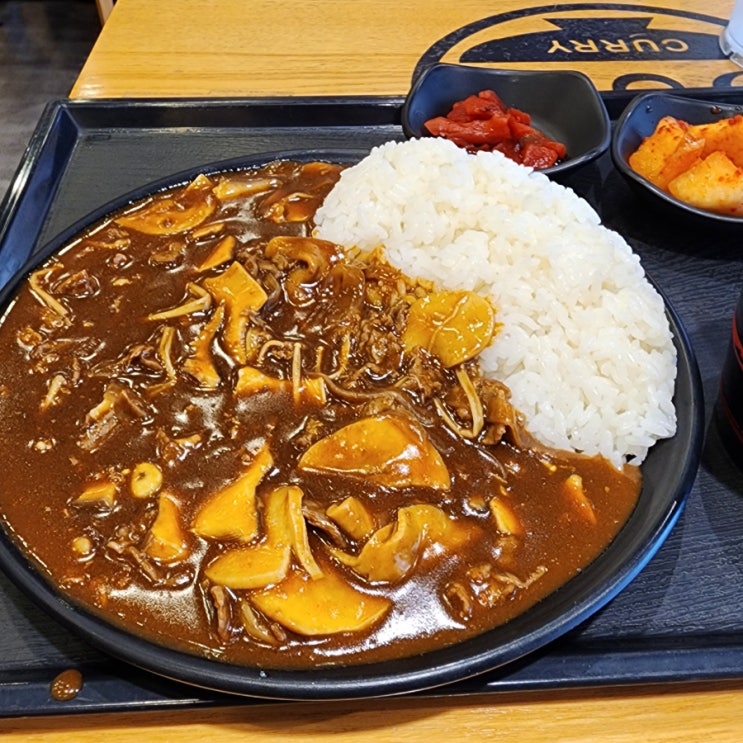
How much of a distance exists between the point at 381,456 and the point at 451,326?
472 mm

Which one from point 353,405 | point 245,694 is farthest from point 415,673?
point 353,405

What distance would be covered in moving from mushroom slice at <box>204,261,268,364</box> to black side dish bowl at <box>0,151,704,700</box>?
2.33ft

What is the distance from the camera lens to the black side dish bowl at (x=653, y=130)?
251 centimetres

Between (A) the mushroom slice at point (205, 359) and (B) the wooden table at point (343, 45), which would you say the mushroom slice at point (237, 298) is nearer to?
(A) the mushroom slice at point (205, 359)

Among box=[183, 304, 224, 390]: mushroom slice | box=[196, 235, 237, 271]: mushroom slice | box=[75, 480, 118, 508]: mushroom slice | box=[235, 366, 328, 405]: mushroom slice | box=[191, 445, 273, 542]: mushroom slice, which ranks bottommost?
box=[191, 445, 273, 542]: mushroom slice

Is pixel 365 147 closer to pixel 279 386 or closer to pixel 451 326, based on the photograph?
pixel 451 326

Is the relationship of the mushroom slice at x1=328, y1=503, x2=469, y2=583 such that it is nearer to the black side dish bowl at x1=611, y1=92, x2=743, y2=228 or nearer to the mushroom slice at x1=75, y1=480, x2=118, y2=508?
the mushroom slice at x1=75, y1=480, x2=118, y2=508

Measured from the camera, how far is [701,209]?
254cm

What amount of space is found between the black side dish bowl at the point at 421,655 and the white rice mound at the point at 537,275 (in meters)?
0.25

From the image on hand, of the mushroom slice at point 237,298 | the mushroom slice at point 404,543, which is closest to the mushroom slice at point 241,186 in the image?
the mushroom slice at point 237,298

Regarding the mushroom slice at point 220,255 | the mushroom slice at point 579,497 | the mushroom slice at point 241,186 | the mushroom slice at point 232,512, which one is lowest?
the mushroom slice at point 579,497

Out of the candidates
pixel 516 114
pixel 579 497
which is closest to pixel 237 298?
pixel 579 497

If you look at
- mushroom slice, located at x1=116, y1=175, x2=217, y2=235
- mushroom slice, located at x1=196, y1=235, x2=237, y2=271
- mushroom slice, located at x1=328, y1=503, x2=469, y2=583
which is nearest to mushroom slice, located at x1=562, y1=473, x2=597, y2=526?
mushroom slice, located at x1=328, y1=503, x2=469, y2=583

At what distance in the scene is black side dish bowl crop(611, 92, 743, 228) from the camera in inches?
98.7
